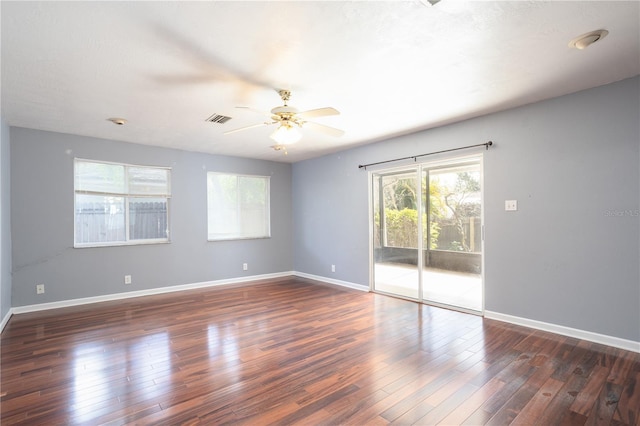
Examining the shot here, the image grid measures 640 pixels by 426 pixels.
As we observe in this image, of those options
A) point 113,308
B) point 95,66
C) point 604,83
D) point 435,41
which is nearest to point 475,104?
point 604,83

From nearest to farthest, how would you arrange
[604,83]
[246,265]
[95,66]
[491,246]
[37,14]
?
[37,14] < [95,66] < [604,83] < [491,246] < [246,265]

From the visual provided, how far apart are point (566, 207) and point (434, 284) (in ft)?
6.20

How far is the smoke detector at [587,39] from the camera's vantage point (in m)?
2.17

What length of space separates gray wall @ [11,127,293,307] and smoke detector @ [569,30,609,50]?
5258mm

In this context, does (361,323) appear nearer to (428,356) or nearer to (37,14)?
(428,356)

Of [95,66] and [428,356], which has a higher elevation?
[95,66]

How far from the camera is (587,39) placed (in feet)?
7.32

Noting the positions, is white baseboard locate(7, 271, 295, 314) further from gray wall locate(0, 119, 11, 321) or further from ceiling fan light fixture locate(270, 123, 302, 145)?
ceiling fan light fixture locate(270, 123, 302, 145)

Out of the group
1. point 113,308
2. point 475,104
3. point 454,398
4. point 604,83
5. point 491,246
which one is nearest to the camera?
point 454,398

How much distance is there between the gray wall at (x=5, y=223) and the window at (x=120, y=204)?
0.72 m

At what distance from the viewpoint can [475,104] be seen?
11.5ft

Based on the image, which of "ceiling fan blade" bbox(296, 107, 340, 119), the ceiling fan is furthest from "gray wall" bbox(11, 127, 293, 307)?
"ceiling fan blade" bbox(296, 107, 340, 119)

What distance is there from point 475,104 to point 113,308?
5.38 m

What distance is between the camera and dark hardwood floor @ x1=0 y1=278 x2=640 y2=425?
6.61 ft
